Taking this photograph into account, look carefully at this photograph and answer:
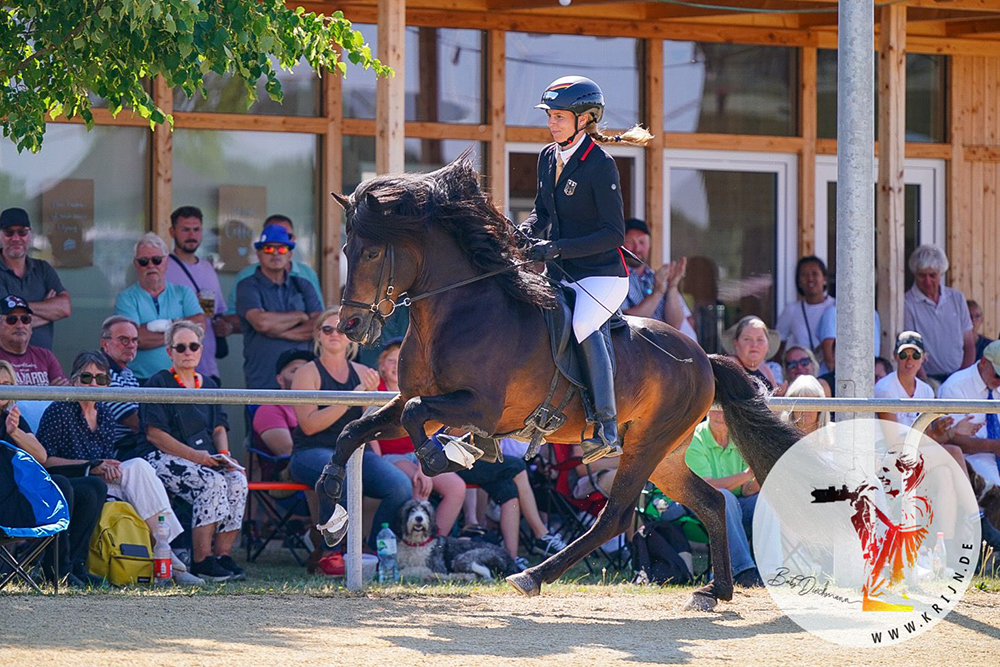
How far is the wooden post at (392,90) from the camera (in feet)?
33.2

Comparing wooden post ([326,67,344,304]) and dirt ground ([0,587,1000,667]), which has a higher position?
wooden post ([326,67,344,304])

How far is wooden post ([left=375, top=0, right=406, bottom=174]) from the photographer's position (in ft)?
33.2

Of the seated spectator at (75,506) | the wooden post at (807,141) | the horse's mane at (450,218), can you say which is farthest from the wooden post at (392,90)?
the wooden post at (807,141)

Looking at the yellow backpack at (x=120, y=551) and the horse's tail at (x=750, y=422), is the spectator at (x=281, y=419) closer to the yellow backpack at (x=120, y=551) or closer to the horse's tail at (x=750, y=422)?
the yellow backpack at (x=120, y=551)

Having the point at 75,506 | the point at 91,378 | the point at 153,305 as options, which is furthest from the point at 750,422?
the point at 153,305

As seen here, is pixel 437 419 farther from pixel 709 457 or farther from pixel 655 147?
pixel 655 147

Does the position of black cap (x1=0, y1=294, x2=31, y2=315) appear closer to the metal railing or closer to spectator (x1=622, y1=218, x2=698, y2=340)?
the metal railing

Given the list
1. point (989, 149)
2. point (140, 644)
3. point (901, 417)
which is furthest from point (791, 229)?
point (140, 644)

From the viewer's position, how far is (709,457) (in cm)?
974

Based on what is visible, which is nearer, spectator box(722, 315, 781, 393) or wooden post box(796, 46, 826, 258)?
spectator box(722, 315, 781, 393)

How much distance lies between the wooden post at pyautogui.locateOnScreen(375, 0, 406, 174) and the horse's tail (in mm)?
3033

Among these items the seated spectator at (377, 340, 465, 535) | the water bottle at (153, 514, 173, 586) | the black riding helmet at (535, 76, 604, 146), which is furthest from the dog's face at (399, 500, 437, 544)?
the black riding helmet at (535, 76, 604, 146)

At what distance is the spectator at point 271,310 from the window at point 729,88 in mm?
4277

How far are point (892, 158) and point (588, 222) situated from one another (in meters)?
5.14
